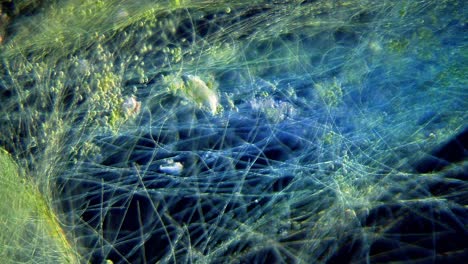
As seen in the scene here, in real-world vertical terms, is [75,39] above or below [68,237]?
above

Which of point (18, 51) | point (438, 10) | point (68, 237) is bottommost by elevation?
point (68, 237)

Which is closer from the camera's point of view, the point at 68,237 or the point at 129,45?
the point at 68,237

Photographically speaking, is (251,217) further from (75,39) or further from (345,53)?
(75,39)

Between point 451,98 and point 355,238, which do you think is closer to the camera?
point 355,238

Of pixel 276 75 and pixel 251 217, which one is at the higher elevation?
pixel 276 75

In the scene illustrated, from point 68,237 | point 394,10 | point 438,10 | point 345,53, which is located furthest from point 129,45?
point 438,10

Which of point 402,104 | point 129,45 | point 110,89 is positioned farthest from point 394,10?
point 110,89

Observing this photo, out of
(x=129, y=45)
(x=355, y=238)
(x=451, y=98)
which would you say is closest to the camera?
(x=355, y=238)

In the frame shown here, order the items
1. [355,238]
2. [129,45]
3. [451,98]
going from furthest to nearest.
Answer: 1. [129,45]
2. [451,98]
3. [355,238]

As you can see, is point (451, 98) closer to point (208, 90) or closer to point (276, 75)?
point (276, 75)
